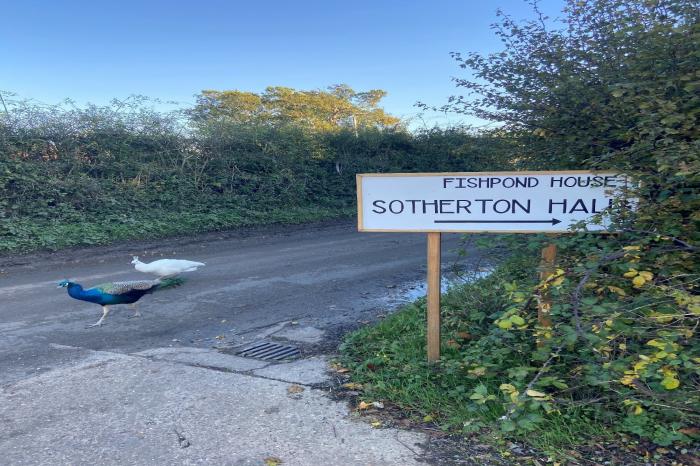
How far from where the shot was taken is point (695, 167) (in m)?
2.58

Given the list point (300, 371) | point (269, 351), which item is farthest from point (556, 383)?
point (269, 351)

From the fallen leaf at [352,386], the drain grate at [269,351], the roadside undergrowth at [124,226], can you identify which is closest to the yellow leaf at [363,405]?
the fallen leaf at [352,386]

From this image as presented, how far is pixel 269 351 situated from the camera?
4.93 metres

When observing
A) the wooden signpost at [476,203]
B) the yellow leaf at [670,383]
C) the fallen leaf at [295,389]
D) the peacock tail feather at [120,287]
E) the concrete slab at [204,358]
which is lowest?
the concrete slab at [204,358]

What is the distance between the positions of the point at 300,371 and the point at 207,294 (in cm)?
340

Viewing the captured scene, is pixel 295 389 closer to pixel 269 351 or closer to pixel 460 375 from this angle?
pixel 269 351

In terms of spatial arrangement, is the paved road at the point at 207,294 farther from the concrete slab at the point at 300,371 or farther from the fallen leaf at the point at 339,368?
the fallen leaf at the point at 339,368

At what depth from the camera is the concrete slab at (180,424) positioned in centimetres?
299

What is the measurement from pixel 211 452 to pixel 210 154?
1214cm

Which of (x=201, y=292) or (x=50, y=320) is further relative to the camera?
(x=201, y=292)

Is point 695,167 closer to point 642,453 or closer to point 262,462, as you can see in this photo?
point 642,453

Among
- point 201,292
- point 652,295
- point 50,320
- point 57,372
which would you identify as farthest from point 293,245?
point 652,295

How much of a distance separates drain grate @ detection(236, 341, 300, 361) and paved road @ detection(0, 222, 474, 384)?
0.30 m

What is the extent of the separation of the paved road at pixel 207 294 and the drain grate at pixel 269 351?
0.98 feet
